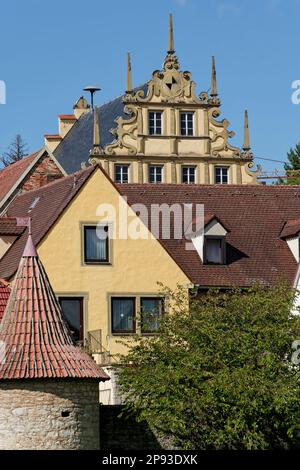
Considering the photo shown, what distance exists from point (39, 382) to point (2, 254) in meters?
14.4

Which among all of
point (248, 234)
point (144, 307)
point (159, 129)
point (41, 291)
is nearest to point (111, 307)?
point (144, 307)

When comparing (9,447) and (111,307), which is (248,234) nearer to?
(111,307)

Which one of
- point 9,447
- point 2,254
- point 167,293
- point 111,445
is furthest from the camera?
point 2,254

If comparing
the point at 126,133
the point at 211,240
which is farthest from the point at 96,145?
the point at 211,240

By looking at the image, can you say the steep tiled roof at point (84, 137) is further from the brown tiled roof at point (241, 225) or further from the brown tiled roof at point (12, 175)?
the brown tiled roof at point (241, 225)

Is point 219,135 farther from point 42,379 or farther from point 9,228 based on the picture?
point 42,379

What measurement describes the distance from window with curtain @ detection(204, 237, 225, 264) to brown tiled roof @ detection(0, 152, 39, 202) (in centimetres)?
1083

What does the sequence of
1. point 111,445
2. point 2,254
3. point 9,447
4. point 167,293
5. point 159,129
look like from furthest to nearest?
point 159,129 → point 2,254 → point 167,293 → point 111,445 → point 9,447

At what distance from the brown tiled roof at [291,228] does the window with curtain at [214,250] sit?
233 centimetres

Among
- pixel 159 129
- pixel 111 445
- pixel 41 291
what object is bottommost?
pixel 111 445

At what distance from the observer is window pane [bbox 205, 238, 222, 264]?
54875 mm

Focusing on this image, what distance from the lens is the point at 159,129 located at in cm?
7119

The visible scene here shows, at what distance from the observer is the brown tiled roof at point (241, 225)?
54344 millimetres

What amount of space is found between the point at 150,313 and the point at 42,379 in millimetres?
8916
